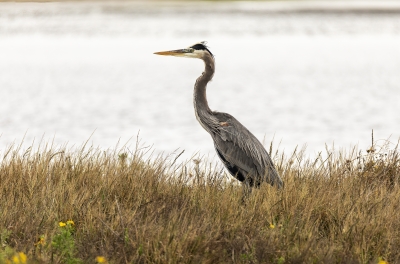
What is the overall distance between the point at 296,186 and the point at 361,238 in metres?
1.37

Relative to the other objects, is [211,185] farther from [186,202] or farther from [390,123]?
[390,123]

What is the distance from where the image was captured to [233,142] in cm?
656

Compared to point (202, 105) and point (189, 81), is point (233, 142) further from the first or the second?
point (189, 81)

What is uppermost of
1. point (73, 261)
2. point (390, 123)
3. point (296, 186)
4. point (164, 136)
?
point (390, 123)

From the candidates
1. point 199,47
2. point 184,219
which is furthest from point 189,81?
point 184,219

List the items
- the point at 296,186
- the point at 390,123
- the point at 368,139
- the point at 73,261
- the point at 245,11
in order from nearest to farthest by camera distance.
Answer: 1. the point at 73,261
2. the point at 296,186
3. the point at 368,139
4. the point at 390,123
5. the point at 245,11

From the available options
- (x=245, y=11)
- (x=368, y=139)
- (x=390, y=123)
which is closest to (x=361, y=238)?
(x=368, y=139)

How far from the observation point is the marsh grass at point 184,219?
441 cm

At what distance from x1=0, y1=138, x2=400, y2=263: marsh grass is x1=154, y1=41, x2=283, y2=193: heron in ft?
1.02

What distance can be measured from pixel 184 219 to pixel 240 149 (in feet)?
6.42

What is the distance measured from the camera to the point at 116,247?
4453 mm

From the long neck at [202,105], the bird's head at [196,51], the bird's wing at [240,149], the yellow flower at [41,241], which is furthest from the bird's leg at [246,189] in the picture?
the yellow flower at [41,241]

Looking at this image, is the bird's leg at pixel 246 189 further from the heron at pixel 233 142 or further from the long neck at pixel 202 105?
the long neck at pixel 202 105

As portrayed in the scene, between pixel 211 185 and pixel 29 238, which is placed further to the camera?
pixel 211 185
